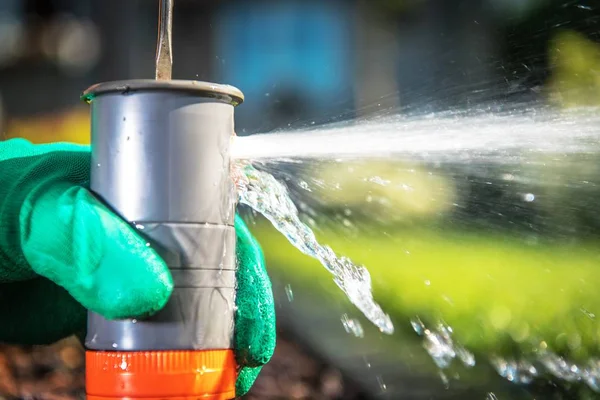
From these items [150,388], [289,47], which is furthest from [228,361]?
[289,47]

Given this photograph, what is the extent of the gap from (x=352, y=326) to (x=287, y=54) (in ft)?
11.6

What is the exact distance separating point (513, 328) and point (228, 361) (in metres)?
2.81

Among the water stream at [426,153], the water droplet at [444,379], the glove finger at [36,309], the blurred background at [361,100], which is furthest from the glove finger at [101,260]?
the water droplet at [444,379]

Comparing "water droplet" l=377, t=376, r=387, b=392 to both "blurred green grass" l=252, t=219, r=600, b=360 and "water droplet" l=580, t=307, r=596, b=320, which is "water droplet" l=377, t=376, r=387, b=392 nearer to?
"blurred green grass" l=252, t=219, r=600, b=360

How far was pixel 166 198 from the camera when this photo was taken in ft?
4.49

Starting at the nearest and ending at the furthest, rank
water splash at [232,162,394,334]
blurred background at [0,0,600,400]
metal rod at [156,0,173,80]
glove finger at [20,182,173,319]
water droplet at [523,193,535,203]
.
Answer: glove finger at [20,182,173,319] → metal rod at [156,0,173,80] → water splash at [232,162,394,334] → blurred background at [0,0,600,400] → water droplet at [523,193,535,203]

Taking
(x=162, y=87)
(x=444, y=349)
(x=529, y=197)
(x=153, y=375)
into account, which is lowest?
(x=444, y=349)

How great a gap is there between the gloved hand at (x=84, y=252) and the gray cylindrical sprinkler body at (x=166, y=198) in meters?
0.03

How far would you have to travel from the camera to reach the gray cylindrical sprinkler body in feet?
4.49

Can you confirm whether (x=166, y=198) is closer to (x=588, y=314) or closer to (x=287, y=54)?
(x=588, y=314)

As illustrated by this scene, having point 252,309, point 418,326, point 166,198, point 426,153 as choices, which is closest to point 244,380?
point 252,309

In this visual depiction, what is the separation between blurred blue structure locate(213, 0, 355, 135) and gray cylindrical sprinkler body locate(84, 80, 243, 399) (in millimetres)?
5405

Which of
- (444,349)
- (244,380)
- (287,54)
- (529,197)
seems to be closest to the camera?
(244,380)

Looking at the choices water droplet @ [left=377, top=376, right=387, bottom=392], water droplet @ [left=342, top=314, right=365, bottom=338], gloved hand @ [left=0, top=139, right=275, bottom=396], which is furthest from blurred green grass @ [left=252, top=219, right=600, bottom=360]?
gloved hand @ [left=0, top=139, right=275, bottom=396]
